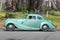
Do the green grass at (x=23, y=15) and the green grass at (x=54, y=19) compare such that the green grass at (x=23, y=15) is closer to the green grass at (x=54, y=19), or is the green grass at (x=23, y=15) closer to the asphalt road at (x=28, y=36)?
the green grass at (x=54, y=19)

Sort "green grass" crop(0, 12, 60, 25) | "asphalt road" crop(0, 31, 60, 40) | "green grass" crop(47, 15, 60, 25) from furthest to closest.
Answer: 1. "green grass" crop(47, 15, 60, 25)
2. "green grass" crop(0, 12, 60, 25)
3. "asphalt road" crop(0, 31, 60, 40)

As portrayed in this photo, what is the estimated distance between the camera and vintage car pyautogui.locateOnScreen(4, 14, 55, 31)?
1912 cm

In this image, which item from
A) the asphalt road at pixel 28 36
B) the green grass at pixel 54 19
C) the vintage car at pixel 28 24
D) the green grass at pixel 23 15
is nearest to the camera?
the asphalt road at pixel 28 36

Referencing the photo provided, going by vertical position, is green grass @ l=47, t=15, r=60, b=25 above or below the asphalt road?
above

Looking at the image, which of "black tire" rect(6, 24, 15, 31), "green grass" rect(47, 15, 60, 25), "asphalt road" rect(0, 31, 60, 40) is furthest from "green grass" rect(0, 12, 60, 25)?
"asphalt road" rect(0, 31, 60, 40)

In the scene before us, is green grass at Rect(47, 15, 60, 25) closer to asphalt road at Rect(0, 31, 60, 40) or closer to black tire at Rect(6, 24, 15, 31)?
asphalt road at Rect(0, 31, 60, 40)

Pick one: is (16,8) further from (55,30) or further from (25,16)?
(55,30)

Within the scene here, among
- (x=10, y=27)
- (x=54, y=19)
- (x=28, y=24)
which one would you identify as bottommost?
(x=10, y=27)

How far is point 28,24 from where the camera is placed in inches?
754

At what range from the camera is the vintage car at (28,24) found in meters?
19.1

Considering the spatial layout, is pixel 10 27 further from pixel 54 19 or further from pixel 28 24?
pixel 54 19

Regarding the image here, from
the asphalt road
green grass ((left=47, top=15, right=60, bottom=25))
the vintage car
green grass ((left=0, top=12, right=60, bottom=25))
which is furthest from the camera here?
green grass ((left=47, top=15, right=60, bottom=25))

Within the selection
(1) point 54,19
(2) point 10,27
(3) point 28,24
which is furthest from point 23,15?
(1) point 54,19

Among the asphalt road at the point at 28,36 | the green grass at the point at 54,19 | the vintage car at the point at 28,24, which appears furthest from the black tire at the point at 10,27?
the green grass at the point at 54,19
